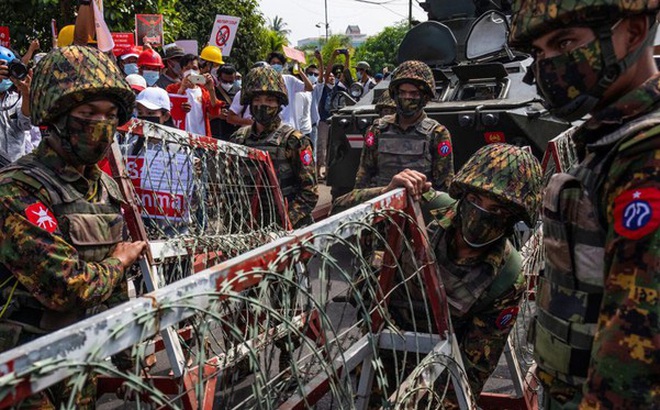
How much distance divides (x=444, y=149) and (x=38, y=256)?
11.2 feet

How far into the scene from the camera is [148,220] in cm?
409

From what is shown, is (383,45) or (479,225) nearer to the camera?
(479,225)

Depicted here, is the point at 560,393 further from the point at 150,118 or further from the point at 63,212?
the point at 150,118

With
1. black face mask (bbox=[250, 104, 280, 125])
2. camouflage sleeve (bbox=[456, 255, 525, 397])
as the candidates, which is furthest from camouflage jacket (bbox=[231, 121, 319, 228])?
camouflage sleeve (bbox=[456, 255, 525, 397])

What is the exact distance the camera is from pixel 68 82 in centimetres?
236

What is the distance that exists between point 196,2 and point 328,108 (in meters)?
13.3

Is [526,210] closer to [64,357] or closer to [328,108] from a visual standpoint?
[64,357]

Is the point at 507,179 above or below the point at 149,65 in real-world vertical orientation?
below

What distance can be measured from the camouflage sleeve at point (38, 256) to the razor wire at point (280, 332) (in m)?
0.32

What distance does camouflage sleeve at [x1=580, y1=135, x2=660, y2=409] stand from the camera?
1.36 m

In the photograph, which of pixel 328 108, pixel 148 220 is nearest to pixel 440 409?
pixel 148 220

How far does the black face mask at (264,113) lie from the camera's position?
4.70 metres

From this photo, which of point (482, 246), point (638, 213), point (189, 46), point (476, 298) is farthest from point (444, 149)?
point (189, 46)

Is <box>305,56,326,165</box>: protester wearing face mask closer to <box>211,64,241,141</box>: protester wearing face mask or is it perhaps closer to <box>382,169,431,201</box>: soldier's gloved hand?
<box>211,64,241,141</box>: protester wearing face mask
